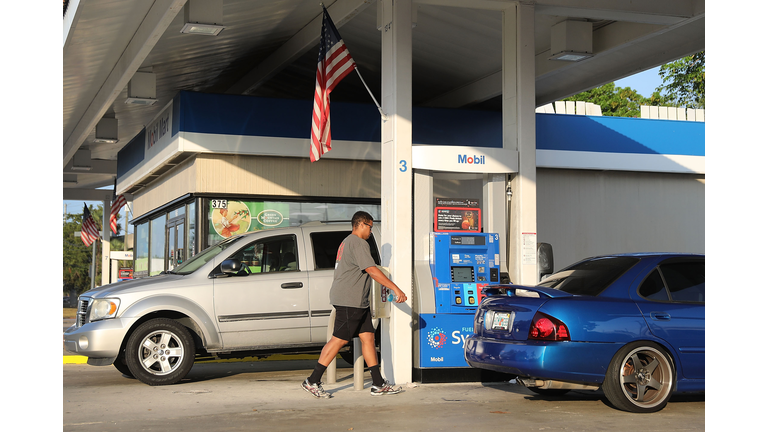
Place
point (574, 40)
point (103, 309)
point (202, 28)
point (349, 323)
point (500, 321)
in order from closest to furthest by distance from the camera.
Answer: point (500, 321) → point (349, 323) → point (103, 309) → point (202, 28) → point (574, 40)

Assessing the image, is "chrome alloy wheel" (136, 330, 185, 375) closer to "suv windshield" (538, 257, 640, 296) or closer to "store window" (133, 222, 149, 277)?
"suv windshield" (538, 257, 640, 296)

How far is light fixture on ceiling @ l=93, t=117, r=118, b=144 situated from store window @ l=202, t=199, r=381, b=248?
535 centimetres

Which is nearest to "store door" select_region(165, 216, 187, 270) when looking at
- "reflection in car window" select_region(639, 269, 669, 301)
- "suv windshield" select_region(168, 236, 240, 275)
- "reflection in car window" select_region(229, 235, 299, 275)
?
"suv windshield" select_region(168, 236, 240, 275)

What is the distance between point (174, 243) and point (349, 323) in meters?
9.13

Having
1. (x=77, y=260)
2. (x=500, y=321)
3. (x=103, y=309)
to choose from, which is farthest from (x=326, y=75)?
(x=77, y=260)

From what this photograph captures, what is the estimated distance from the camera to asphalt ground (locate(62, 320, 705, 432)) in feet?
22.5

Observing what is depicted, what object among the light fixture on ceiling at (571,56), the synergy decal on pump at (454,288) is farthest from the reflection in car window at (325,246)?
the light fixture on ceiling at (571,56)

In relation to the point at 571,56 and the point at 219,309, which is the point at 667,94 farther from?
the point at 219,309

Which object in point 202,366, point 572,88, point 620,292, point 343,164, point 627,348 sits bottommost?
point 202,366

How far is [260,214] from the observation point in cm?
1495

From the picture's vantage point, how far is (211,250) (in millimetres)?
10797

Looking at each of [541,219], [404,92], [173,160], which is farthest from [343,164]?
[404,92]

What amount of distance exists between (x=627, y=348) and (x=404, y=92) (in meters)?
3.97
